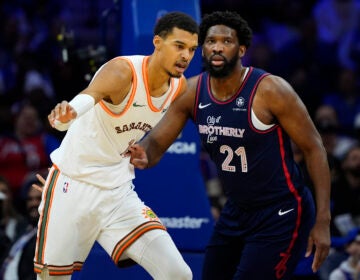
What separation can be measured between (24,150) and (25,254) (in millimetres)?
2752

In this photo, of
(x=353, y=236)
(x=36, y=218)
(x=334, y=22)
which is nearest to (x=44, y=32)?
(x=334, y=22)

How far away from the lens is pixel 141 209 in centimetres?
607

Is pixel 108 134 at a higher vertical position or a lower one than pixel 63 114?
lower

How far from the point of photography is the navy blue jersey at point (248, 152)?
5.69 metres

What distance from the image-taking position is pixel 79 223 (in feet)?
19.5

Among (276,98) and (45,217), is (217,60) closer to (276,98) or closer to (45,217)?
(276,98)

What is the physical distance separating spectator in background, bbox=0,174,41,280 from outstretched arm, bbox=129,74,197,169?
1.96m

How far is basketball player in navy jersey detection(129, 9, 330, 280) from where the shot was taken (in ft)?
18.4

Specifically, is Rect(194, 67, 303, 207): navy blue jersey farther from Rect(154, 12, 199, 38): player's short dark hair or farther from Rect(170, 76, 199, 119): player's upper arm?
Rect(154, 12, 199, 38): player's short dark hair

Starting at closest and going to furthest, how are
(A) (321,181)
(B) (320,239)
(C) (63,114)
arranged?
(C) (63,114) → (B) (320,239) → (A) (321,181)

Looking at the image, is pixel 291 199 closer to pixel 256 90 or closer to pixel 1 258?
pixel 256 90

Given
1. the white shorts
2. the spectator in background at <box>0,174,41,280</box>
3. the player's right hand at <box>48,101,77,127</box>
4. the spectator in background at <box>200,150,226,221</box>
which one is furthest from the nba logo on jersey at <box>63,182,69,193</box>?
the spectator in background at <box>200,150,226,221</box>

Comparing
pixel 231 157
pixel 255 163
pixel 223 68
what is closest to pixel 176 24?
pixel 223 68

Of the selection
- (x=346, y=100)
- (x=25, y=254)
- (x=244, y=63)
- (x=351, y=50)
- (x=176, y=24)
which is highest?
(x=176, y=24)
